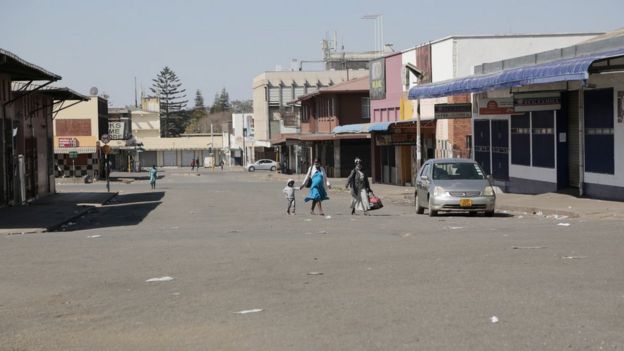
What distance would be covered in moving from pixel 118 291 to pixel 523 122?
1036 inches

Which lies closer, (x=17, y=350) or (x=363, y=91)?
(x=17, y=350)

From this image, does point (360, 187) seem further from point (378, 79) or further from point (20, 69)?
point (378, 79)

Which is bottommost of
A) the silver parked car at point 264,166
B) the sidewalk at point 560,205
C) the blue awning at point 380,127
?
the silver parked car at point 264,166

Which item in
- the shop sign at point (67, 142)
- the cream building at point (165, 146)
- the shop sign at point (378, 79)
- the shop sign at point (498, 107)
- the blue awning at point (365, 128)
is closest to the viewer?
the shop sign at point (498, 107)

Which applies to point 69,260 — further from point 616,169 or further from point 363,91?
point 363,91

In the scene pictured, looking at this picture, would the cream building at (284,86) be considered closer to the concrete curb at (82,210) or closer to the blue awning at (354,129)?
the blue awning at (354,129)

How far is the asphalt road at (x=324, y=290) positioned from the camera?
28.6 feet

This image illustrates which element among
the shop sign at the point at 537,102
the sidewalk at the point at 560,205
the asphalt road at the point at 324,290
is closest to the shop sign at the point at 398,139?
the sidewalk at the point at 560,205

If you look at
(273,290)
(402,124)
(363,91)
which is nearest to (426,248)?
(273,290)

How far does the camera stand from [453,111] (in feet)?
131

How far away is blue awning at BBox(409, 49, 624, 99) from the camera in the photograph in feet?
80.0

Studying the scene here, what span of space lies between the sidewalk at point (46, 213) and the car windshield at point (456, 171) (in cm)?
1058

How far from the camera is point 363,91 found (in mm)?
77312

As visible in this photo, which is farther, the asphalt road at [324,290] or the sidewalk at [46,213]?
the sidewalk at [46,213]
